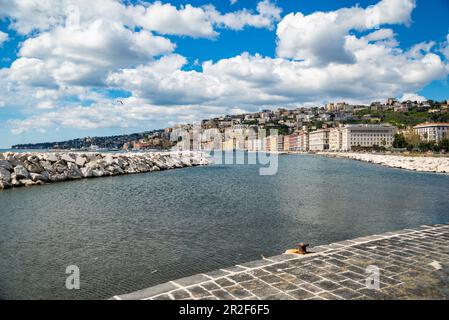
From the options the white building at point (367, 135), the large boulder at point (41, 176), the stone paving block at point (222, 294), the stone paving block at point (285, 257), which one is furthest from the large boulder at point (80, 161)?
the white building at point (367, 135)

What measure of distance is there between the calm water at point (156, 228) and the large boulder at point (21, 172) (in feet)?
10.3

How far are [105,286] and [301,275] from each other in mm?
3434

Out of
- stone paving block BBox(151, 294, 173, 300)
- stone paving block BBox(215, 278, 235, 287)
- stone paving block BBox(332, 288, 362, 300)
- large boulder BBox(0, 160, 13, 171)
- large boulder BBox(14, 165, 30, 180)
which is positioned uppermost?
large boulder BBox(0, 160, 13, 171)

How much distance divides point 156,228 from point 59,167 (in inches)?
685

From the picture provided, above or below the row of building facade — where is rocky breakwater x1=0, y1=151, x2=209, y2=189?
below

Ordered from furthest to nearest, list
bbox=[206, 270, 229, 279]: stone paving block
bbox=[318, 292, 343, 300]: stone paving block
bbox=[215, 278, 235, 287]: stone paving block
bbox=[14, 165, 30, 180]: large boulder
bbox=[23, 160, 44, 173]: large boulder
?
bbox=[23, 160, 44, 173]: large boulder, bbox=[14, 165, 30, 180]: large boulder, bbox=[206, 270, 229, 279]: stone paving block, bbox=[215, 278, 235, 287]: stone paving block, bbox=[318, 292, 343, 300]: stone paving block

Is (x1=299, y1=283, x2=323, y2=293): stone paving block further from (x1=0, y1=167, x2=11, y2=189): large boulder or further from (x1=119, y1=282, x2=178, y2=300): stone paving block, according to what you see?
(x1=0, y1=167, x2=11, y2=189): large boulder

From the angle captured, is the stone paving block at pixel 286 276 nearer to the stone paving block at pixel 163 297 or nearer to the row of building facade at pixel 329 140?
the stone paving block at pixel 163 297

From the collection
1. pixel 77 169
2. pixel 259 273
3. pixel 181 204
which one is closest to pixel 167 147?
pixel 77 169

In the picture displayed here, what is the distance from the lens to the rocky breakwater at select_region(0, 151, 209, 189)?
21.4 m

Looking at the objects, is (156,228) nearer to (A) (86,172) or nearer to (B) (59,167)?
(B) (59,167)

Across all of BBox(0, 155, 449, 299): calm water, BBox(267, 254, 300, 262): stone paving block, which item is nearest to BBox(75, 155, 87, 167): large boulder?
BBox(0, 155, 449, 299): calm water

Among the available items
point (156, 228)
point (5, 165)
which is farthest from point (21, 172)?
point (156, 228)

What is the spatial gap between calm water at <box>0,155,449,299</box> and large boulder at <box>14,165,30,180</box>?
123 inches
